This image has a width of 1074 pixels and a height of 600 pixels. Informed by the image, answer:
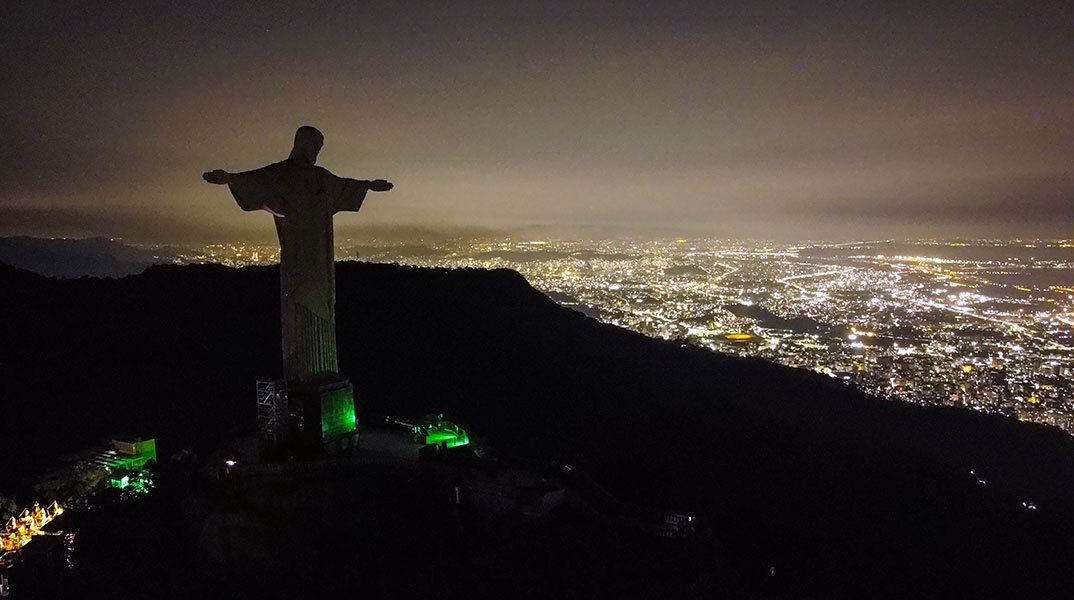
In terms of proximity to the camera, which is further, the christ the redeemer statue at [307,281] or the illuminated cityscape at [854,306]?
the illuminated cityscape at [854,306]

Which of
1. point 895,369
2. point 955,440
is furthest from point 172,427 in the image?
point 895,369

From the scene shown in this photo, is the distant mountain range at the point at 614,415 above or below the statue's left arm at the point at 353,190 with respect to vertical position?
below

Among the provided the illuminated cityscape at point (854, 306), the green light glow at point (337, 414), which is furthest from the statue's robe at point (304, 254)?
the illuminated cityscape at point (854, 306)

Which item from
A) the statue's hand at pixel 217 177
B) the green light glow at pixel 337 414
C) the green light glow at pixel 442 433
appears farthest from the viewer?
the green light glow at pixel 442 433

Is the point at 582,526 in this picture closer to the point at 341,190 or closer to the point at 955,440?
the point at 341,190

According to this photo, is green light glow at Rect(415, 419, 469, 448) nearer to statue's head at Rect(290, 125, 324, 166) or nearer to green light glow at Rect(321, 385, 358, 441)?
green light glow at Rect(321, 385, 358, 441)

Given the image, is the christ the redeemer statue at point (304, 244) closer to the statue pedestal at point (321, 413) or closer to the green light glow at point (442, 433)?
the statue pedestal at point (321, 413)

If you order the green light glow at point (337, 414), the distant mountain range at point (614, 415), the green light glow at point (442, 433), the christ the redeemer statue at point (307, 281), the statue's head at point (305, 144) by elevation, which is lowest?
the distant mountain range at point (614, 415)

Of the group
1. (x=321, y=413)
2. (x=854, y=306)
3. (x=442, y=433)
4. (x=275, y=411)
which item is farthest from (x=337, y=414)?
(x=854, y=306)
